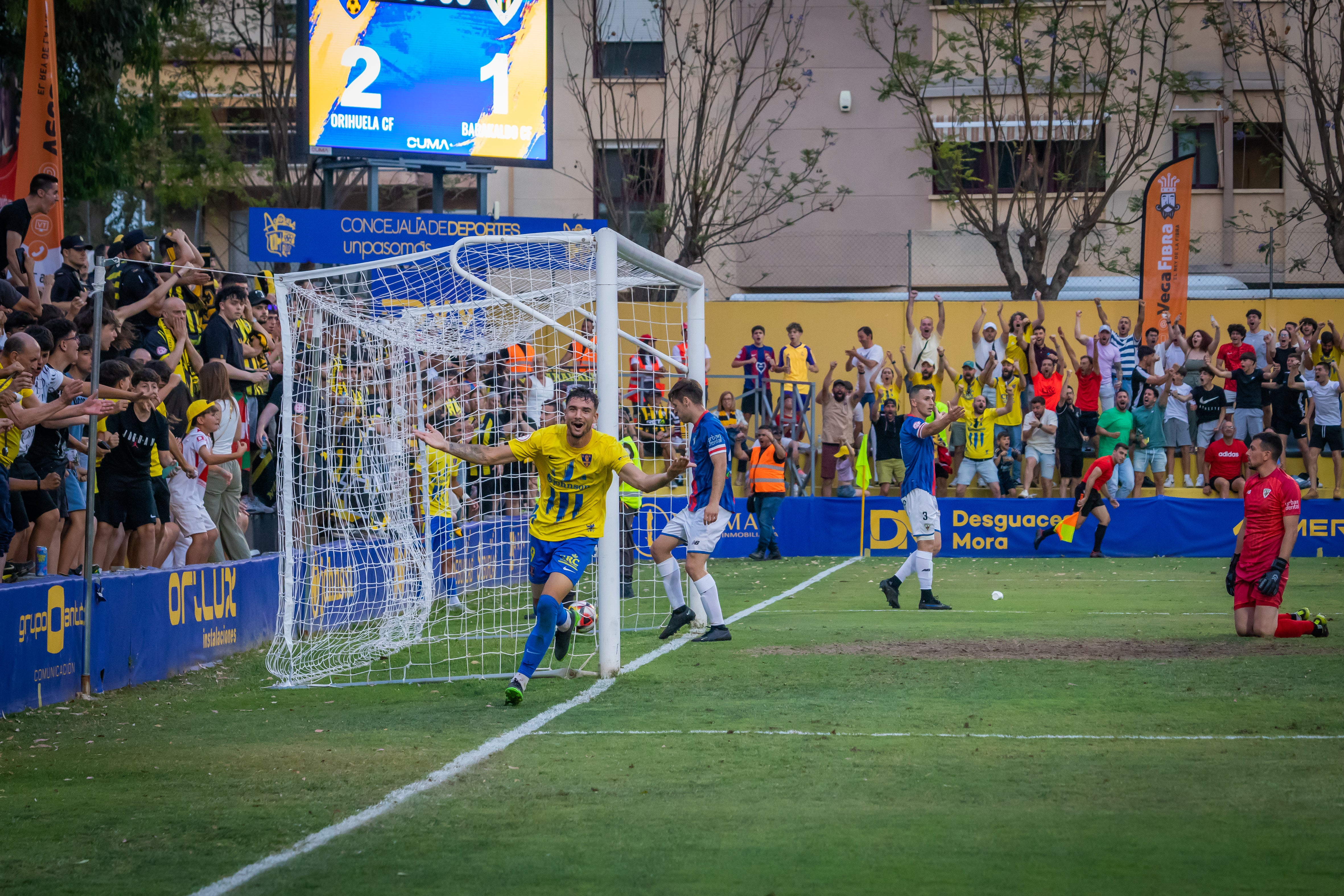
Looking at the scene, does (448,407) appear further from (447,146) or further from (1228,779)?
(1228,779)

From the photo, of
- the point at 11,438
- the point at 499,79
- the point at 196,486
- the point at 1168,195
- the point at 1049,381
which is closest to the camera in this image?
the point at 11,438

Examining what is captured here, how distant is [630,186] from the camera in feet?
99.1

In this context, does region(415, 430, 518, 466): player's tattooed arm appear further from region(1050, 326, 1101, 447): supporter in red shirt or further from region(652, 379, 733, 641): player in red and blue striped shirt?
region(1050, 326, 1101, 447): supporter in red shirt

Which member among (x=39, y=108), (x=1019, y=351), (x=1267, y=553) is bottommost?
(x=1267, y=553)

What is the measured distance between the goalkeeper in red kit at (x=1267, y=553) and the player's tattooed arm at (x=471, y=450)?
6.72 m

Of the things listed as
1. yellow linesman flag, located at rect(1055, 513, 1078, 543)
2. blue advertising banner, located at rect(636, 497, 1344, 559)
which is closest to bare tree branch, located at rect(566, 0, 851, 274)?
blue advertising banner, located at rect(636, 497, 1344, 559)

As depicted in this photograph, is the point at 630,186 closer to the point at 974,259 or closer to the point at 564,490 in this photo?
the point at 974,259

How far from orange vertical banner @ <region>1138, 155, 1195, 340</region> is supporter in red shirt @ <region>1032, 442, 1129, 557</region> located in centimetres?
347

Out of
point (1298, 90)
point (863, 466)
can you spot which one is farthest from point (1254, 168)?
point (863, 466)

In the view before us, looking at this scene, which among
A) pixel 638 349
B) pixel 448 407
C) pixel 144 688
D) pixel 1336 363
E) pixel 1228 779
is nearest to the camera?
pixel 1228 779

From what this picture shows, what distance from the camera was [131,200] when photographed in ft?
102

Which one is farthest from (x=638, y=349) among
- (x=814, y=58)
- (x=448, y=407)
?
(x=814, y=58)

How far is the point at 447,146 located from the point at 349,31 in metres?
1.96

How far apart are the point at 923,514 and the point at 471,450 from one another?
666cm
